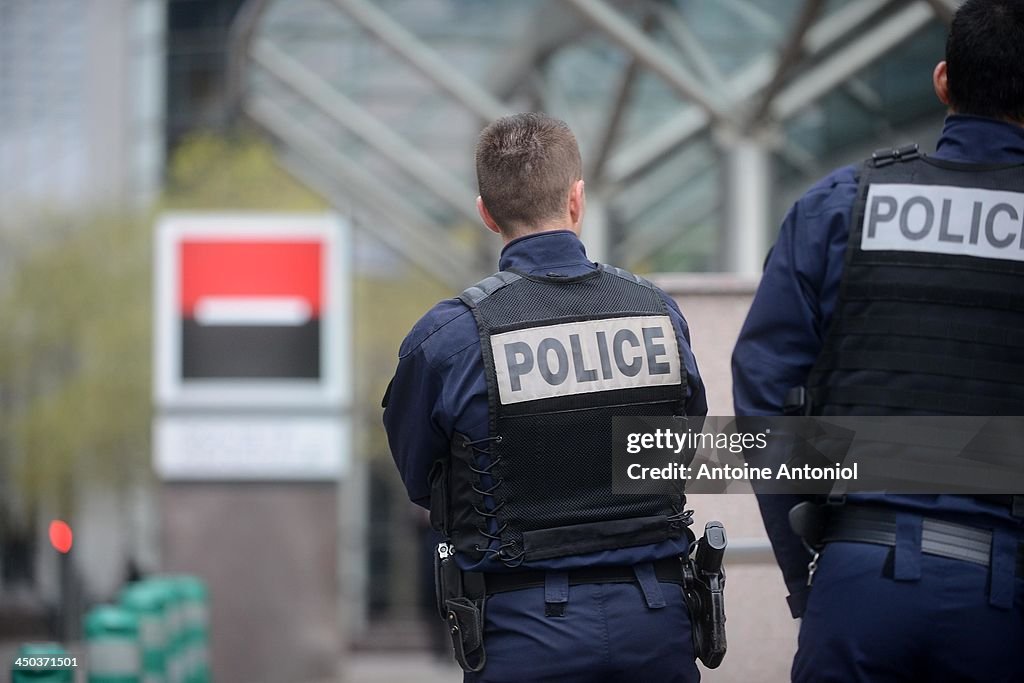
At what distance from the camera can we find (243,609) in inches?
422

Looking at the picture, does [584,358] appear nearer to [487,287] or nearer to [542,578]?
[487,287]

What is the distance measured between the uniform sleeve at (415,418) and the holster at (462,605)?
0.17 m

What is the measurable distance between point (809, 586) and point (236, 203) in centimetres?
2215

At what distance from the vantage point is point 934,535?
2.78m

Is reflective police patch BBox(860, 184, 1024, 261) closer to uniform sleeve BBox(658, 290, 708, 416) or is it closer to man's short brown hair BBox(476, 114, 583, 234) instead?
uniform sleeve BBox(658, 290, 708, 416)

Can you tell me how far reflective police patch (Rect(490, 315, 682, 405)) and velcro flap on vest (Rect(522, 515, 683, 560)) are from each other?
0.27 m

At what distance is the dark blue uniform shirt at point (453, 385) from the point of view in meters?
2.95

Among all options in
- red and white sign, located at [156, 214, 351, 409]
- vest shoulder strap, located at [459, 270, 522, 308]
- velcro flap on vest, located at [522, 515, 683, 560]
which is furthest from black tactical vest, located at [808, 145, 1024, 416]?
red and white sign, located at [156, 214, 351, 409]

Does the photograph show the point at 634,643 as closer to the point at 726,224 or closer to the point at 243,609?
the point at 243,609

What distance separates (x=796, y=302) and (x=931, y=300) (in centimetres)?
26

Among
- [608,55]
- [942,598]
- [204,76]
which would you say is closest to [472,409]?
[942,598]

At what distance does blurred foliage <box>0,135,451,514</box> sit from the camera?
973 inches

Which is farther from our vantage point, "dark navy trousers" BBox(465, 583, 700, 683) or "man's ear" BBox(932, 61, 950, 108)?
"man's ear" BBox(932, 61, 950, 108)

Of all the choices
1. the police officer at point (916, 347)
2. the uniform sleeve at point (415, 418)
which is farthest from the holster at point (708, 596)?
the uniform sleeve at point (415, 418)
